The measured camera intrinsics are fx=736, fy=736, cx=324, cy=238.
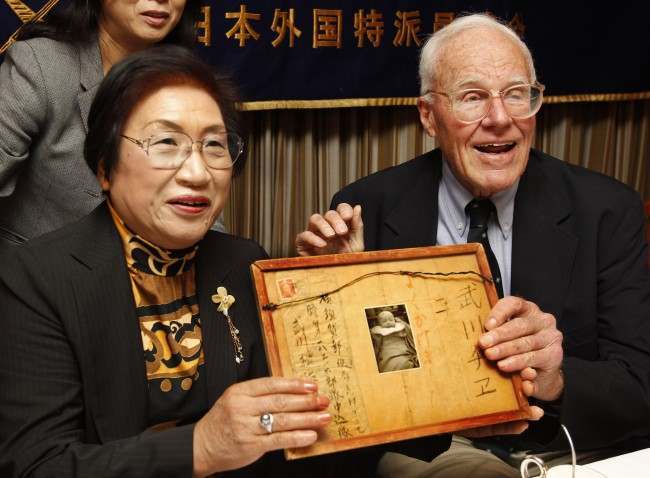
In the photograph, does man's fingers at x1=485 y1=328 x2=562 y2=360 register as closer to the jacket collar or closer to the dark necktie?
the dark necktie

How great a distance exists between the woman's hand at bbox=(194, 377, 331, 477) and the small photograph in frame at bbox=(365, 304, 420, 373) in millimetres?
154

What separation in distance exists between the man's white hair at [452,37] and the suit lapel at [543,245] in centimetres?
33

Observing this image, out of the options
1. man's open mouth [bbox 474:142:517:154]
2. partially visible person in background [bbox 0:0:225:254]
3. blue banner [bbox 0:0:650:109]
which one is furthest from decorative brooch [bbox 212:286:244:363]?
blue banner [bbox 0:0:650:109]

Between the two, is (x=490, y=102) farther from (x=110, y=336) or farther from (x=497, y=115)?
(x=110, y=336)

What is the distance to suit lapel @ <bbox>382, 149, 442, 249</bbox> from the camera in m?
2.06

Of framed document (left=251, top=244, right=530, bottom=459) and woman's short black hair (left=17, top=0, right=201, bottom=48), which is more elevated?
woman's short black hair (left=17, top=0, right=201, bottom=48)

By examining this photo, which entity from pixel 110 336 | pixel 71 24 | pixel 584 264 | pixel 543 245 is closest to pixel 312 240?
pixel 110 336

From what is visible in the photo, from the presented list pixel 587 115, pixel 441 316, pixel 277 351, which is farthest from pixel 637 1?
pixel 277 351

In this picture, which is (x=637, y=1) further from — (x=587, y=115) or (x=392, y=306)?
(x=392, y=306)

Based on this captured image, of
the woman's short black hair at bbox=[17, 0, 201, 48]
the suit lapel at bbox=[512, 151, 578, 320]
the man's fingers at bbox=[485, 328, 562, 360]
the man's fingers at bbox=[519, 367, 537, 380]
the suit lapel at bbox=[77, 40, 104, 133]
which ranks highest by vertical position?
the woman's short black hair at bbox=[17, 0, 201, 48]

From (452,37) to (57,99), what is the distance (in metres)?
1.11

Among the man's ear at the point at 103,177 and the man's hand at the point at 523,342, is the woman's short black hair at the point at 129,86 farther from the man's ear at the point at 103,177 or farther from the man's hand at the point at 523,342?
the man's hand at the point at 523,342

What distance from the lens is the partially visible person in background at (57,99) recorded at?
2.01 metres

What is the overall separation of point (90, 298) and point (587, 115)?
326 cm
